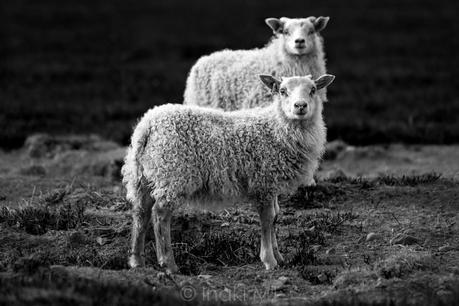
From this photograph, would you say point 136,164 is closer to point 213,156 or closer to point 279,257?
point 213,156

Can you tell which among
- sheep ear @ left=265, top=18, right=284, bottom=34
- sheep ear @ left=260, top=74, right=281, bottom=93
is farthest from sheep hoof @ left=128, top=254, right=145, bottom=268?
sheep ear @ left=265, top=18, right=284, bottom=34

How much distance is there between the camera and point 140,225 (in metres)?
7.57

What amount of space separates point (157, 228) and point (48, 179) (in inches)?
160

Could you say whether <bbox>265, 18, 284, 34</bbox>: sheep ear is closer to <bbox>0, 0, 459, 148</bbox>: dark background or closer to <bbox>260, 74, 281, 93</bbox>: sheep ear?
<bbox>260, 74, 281, 93</bbox>: sheep ear

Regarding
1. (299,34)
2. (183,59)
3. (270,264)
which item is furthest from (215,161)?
(183,59)

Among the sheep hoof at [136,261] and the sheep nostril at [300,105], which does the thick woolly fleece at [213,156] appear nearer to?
the sheep nostril at [300,105]

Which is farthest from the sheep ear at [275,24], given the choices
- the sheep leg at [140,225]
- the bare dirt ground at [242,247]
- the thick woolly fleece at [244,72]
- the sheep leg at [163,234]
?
the sheep leg at [163,234]

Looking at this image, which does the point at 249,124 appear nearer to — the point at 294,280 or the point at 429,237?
the point at 294,280

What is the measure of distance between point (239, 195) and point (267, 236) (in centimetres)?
49

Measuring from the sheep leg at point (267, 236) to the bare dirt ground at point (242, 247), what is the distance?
4.7 inches

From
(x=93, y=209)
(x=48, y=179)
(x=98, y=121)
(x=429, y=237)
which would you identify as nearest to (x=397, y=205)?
(x=429, y=237)

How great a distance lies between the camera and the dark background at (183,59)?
53.4 feet

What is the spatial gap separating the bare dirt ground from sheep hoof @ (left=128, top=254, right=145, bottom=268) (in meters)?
0.09

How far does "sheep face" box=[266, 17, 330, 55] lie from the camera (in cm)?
1039
